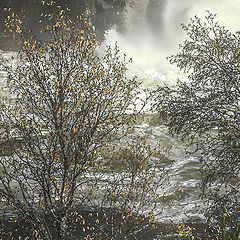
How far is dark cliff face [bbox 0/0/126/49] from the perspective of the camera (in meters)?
25.3

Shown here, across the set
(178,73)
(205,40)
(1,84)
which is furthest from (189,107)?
(178,73)

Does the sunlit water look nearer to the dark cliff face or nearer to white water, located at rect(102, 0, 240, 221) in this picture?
white water, located at rect(102, 0, 240, 221)

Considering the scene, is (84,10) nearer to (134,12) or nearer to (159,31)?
(134,12)

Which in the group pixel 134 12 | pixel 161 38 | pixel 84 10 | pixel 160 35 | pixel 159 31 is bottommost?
pixel 84 10

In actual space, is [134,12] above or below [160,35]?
below

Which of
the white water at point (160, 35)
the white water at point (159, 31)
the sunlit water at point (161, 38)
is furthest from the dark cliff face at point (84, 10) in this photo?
the white water at point (160, 35)

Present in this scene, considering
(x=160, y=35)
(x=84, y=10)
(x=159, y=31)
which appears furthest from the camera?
(x=160, y=35)

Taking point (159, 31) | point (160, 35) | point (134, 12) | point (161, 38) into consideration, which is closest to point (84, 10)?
point (134, 12)

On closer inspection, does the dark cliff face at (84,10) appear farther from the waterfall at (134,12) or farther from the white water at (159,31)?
the white water at (159,31)

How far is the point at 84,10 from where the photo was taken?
89.1 feet

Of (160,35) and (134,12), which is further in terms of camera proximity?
(160,35)

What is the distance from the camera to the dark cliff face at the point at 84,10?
25266mm

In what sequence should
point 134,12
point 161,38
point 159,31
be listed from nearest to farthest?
point 134,12
point 159,31
point 161,38

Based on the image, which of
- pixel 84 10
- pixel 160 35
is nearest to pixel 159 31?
pixel 160 35
